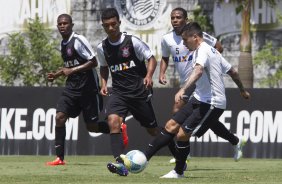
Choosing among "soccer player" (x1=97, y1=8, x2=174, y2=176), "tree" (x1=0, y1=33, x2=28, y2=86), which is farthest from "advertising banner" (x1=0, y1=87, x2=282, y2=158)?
"tree" (x1=0, y1=33, x2=28, y2=86)

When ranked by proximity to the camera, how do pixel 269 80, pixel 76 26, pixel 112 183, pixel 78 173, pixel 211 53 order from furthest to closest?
pixel 76 26 → pixel 269 80 → pixel 78 173 → pixel 211 53 → pixel 112 183

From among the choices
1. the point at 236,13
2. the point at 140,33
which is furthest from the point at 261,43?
the point at 140,33

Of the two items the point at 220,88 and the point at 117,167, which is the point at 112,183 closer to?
the point at 117,167

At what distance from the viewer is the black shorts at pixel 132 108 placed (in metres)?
15.4

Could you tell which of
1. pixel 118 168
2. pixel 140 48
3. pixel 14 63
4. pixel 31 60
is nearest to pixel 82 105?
pixel 140 48

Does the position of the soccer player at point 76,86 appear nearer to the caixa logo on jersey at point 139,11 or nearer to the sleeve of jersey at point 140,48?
the sleeve of jersey at point 140,48

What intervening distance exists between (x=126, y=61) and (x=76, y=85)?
2257mm

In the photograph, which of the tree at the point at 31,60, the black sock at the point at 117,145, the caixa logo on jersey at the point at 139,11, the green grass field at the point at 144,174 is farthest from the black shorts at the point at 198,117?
the caixa logo on jersey at the point at 139,11

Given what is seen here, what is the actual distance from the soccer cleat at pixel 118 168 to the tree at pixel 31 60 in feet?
77.4

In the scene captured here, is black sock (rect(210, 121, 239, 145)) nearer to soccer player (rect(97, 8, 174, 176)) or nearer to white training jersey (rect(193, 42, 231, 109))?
soccer player (rect(97, 8, 174, 176))

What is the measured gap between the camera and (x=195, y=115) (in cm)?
1405

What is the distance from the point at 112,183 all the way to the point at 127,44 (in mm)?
3159

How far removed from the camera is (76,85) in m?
17.8

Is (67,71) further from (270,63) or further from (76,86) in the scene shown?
(270,63)
